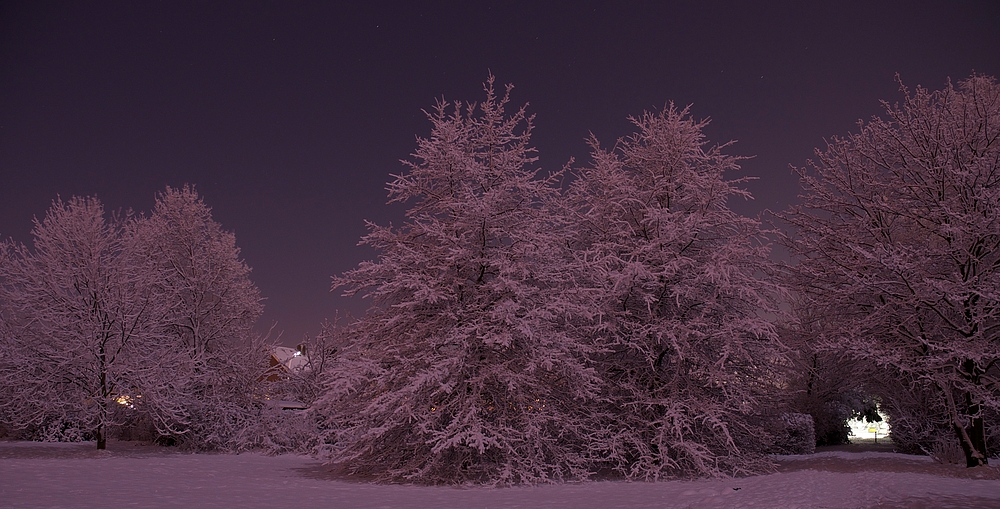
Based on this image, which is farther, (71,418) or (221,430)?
(221,430)

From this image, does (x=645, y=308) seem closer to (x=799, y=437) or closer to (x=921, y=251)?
(x=921, y=251)

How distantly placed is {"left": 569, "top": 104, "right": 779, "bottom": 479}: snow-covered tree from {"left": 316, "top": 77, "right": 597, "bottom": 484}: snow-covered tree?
3.67ft

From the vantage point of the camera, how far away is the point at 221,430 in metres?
21.8

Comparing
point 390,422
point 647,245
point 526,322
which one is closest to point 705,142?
point 647,245

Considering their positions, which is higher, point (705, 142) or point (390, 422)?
point (705, 142)

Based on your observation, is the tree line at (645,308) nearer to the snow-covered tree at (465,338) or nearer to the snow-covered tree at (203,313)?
the snow-covered tree at (465,338)

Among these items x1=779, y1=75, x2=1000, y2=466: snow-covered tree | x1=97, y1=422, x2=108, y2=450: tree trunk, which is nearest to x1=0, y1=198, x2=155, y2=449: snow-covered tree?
x1=97, y1=422, x2=108, y2=450: tree trunk

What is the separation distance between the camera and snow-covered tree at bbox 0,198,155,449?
1806 centimetres

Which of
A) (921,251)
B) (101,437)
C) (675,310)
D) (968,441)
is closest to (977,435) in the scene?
(968,441)

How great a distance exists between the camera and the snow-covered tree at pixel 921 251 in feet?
42.4

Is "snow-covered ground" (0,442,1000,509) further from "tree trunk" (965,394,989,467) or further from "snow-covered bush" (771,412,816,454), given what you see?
"snow-covered bush" (771,412,816,454)

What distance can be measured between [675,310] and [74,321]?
50.3 feet

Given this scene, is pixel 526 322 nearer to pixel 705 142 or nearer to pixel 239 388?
pixel 705 142

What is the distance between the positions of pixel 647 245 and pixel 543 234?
2420mm
